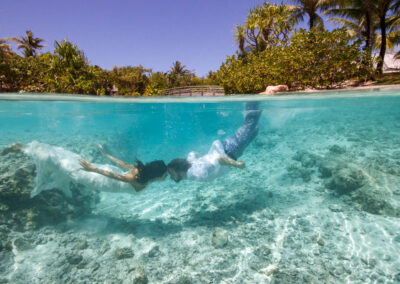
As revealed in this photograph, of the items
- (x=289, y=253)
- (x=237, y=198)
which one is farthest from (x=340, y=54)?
(x=289, y=253)

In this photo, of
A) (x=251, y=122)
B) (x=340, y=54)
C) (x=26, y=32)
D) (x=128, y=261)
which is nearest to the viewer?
(x=128, y=261)

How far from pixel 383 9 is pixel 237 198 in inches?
802

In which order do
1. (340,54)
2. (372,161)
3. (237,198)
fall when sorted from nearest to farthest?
1. (237,198)
2. (372,161)
3. (340,54)

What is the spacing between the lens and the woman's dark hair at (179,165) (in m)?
5.58

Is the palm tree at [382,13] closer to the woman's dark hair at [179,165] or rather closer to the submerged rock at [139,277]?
the woman's dark hair at [179,165]

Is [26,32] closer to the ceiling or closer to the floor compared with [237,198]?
closer to the ceiling

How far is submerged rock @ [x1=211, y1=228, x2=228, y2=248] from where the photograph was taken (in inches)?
181

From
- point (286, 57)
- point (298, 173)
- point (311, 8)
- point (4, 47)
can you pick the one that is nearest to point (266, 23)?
point (311, 8)

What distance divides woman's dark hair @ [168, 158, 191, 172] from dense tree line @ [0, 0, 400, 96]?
9330 millimetres

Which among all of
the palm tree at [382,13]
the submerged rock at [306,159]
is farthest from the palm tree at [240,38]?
the submerged rock at [306,159]

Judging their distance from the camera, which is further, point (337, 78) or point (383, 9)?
Result: point (383, 9)

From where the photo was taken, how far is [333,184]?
720 centimetres

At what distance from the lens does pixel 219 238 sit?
4711mm

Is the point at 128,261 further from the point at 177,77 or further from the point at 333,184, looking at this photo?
the point at 177,77
